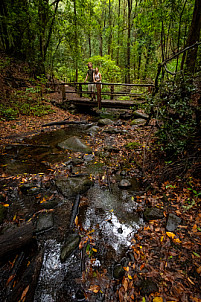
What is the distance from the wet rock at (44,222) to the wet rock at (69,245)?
49 centimetres

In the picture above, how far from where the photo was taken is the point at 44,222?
283 cm

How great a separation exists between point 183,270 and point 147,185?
75.9 inches

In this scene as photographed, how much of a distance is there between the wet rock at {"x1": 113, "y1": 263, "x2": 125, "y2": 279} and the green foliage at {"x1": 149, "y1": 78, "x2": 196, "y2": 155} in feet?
8.64

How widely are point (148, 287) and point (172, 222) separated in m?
1.16

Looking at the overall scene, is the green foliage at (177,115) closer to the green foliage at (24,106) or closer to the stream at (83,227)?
the stream at (83,227)

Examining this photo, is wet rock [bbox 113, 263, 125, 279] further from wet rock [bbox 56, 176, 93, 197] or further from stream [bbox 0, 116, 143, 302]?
wet rock [bbox 56, 176, 93, 197]

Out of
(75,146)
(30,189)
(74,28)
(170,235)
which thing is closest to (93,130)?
(75,146)

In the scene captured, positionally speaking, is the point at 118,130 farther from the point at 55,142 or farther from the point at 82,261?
the point at 82,261

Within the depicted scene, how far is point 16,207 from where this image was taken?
312cm

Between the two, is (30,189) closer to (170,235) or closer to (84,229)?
(84,229)

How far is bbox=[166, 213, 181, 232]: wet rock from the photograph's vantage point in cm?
257

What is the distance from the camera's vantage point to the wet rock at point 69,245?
230 cm

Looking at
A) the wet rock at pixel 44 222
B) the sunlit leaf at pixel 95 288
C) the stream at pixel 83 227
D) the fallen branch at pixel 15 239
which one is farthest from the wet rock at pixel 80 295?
the wet rock at pixel 44 222

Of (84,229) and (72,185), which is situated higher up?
(72,185)
